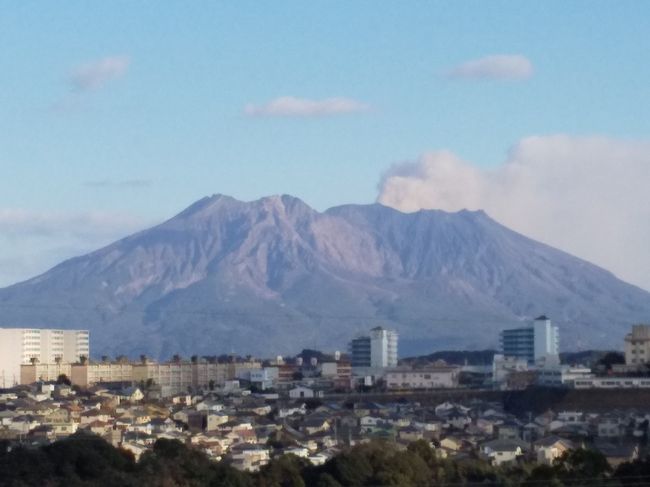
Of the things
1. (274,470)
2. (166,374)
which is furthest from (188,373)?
(274,470)

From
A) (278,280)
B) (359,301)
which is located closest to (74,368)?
(359,301)

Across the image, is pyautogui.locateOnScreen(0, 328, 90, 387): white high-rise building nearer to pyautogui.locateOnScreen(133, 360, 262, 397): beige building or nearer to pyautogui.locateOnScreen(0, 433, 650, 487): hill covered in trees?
pyautogui.locateOnScreen(133, 360, 262, 397): beige building

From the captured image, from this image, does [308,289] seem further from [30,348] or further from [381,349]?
[30,348]

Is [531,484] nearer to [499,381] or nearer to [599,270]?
[499,381]

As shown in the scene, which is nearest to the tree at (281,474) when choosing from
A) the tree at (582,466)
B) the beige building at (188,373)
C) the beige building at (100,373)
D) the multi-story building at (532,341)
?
the tree at (582,466)

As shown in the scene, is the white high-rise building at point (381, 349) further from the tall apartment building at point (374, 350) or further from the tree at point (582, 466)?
the tree at point (582, 466)
